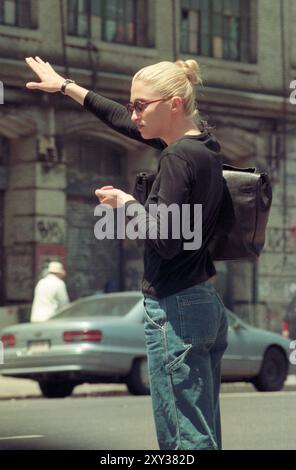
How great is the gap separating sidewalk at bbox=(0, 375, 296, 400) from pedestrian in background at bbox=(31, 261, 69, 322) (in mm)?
1014

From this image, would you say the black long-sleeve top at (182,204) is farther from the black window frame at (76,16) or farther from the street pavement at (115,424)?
the black window frame at (76,16)

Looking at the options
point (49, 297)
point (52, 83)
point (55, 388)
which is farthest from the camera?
point (49, 297)

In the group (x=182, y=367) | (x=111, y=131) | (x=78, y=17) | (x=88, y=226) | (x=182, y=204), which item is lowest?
(x=182, y=367)

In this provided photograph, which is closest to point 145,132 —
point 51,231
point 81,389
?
point 81,389

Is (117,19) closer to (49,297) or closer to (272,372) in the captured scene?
(49,297)

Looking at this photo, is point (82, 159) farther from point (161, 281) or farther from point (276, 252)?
point (161, 281)

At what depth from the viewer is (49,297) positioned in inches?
720

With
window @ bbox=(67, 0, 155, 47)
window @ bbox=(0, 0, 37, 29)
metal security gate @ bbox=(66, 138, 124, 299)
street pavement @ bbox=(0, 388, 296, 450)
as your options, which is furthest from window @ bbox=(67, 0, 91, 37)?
street pavement @ bbox=(0, 388, 296, 450)

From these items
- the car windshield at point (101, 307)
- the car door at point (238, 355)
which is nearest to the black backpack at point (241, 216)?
the car windshield at point (101, 307)

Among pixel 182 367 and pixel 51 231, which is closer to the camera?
pixel 182 367

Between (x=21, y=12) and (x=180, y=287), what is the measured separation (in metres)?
20.1

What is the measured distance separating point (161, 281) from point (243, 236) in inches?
13.0

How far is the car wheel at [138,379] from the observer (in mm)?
15883
